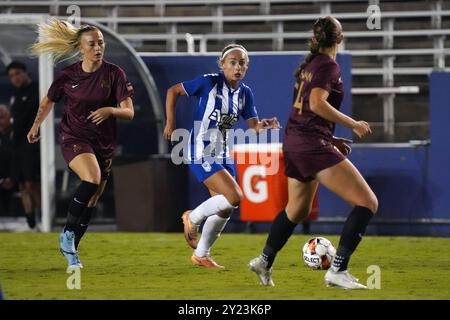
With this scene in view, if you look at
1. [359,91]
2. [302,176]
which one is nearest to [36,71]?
[359,91]

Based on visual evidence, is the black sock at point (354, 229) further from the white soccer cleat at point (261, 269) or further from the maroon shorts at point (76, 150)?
the maroon shorts at point (76, 150)

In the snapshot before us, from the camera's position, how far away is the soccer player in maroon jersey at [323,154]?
26.8 feet

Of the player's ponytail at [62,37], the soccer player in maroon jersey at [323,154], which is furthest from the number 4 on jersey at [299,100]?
the player's ponytail at [62,37]

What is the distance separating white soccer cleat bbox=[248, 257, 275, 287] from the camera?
28.5 ft

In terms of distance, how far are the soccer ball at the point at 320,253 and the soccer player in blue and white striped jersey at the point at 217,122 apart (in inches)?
30.4

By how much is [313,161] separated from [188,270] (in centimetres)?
252

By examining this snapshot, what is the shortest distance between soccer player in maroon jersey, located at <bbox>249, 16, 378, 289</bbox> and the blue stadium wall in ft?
20.2

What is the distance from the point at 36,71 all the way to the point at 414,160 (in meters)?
5.04

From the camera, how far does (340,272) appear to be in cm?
844

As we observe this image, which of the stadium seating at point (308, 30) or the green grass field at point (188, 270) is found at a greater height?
the stadium seating at point (308, 30)

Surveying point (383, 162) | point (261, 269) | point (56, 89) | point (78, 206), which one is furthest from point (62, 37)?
point (383, 162)

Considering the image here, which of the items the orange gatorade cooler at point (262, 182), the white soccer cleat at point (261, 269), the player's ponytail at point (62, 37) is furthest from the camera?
the orange gatorade cooler at point (262, 182)

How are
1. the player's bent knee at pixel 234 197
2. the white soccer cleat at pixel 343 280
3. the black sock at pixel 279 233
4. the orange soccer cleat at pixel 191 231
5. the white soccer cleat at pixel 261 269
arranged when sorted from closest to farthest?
the white soccer cleat at pixel 343 280 < the black sock at pixel 279 233 < the white soccer cleat at pixel 261 269 < the player's bent knee at pixel 234 197 < the orange soccer cleat at pixel 191 231

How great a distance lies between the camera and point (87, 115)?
1009 cm
